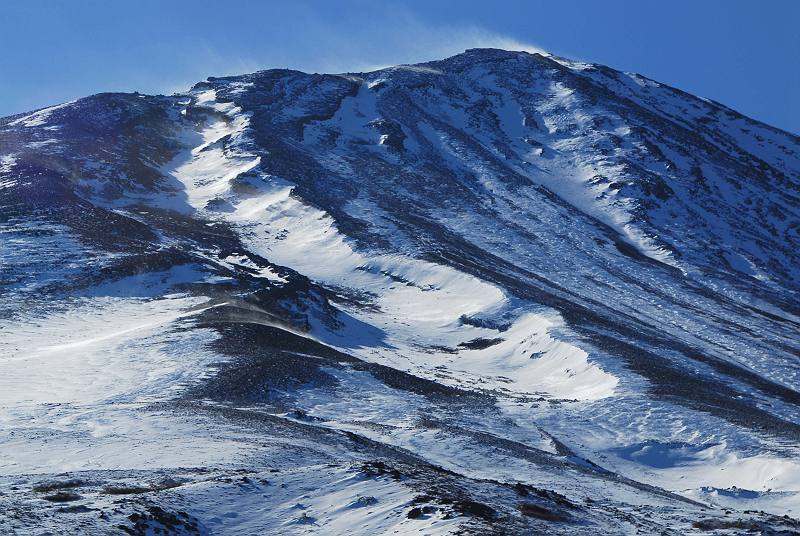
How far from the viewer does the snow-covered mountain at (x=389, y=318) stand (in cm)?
1758

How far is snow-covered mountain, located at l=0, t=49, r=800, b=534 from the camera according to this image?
17578mm

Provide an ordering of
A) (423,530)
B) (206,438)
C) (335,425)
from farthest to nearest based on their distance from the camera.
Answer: (335,425) < (206,438) < (423,530)

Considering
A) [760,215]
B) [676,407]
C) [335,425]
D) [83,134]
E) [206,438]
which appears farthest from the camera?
[760,215]

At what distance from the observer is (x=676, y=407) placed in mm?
36938

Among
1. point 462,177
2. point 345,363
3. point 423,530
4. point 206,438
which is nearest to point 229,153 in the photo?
point 462,177

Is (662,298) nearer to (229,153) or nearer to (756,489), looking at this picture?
(756,489)

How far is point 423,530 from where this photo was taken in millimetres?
14102

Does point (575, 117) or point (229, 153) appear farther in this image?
point (575, 117)

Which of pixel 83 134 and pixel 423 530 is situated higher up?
pixel 83 134

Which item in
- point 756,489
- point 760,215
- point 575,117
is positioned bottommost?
point 756,489

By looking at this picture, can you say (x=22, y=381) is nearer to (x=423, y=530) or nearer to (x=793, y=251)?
(x=423, y=530)

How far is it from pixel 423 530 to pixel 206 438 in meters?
10.1

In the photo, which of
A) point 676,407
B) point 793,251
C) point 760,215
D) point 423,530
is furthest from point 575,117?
point 423,530

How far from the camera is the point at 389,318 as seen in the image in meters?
59.1
